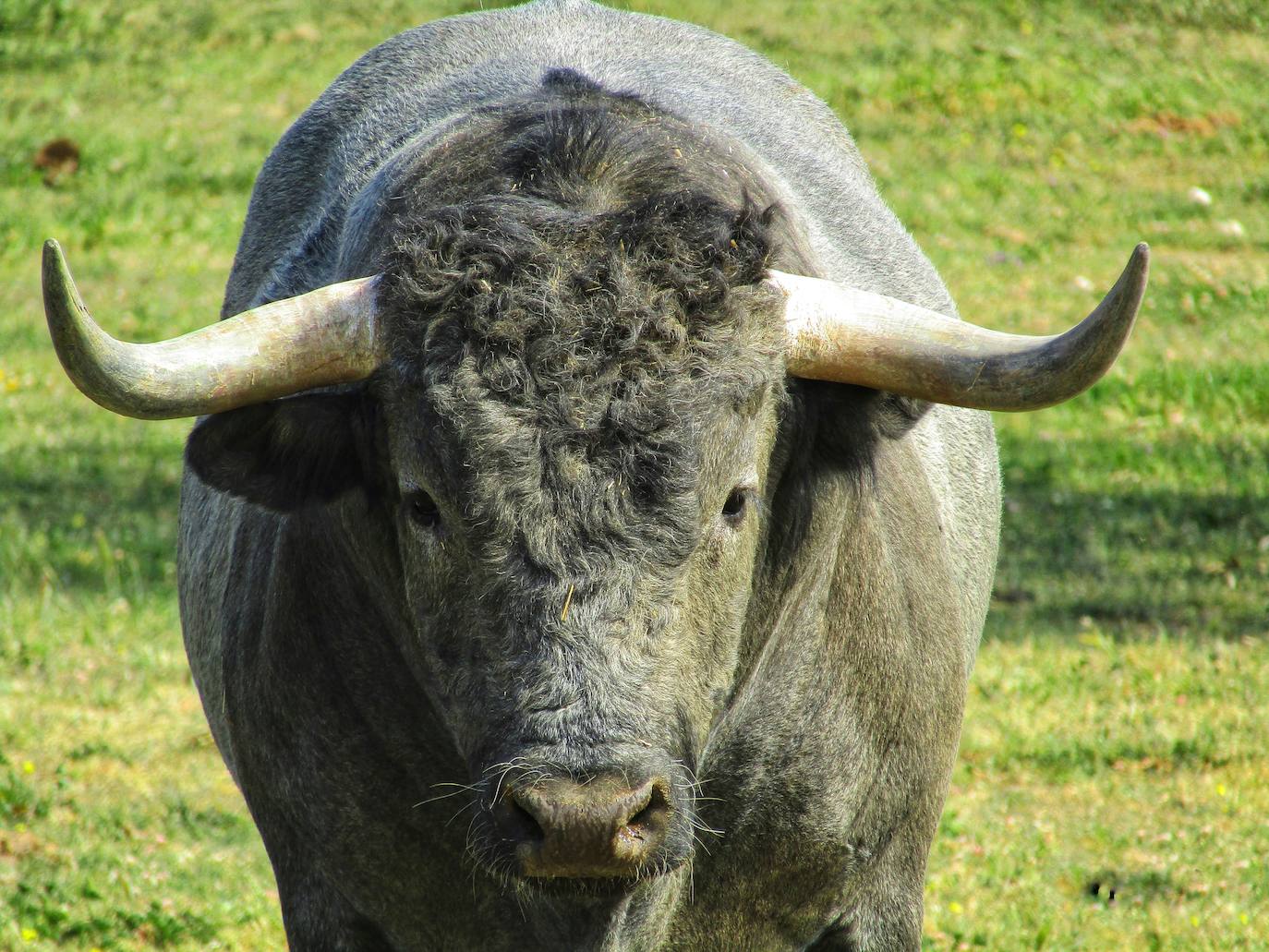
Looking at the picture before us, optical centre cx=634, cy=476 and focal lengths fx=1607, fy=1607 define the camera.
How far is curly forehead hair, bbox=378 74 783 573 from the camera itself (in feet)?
9.79

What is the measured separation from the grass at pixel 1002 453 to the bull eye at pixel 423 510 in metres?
2.55

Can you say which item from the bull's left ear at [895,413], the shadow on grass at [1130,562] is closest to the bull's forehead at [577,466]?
Result: the bull's left ear at [895,413]

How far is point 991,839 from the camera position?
19.7 ft

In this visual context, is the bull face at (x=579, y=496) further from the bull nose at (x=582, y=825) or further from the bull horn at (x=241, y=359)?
the bull horn at (x=241, y=359)

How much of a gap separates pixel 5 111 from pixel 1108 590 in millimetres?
12996

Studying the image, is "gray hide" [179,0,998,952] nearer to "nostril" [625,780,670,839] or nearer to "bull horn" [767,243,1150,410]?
"bull horn" [767,243,1150,410]

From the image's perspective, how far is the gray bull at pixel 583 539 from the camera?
9.73ft

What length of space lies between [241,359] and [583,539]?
806 mm

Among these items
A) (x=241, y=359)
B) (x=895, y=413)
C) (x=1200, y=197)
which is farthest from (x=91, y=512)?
(x=1200, y=197)

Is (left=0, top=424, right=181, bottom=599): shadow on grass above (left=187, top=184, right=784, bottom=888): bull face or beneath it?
beneath

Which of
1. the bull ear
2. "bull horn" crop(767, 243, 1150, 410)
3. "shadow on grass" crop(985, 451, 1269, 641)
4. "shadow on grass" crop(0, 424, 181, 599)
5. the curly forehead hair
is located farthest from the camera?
"shadow on grass" crop(0, 424, 181, 599)

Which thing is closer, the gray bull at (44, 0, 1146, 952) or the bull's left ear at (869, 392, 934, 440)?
the gray bull at (44, 0, 1146, 952)

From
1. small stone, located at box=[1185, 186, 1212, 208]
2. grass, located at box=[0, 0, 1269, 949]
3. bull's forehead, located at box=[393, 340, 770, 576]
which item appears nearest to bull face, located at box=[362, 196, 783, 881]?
bull's forehead, located at box=[393, 340, 770, 576]

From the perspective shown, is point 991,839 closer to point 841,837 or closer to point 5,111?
point 841,837
